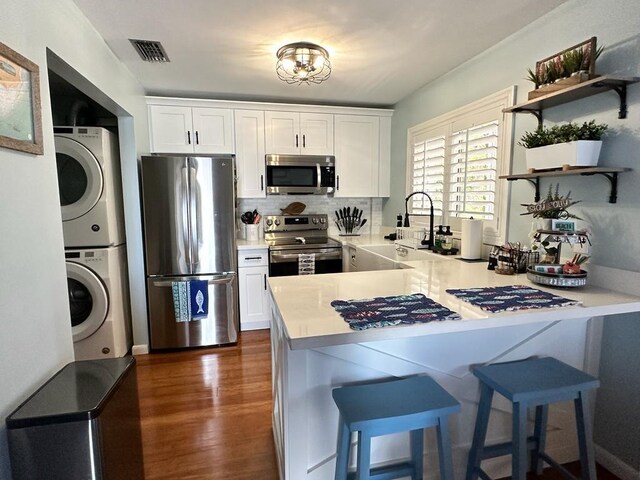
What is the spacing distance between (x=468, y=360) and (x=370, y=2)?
188 cm

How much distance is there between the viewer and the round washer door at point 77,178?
2.61m

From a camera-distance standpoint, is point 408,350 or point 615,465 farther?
point 615,465

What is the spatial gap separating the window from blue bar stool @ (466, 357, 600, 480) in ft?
3.56

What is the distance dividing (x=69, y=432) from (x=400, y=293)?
1314 millimetres

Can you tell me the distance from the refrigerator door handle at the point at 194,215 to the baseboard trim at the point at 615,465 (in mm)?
3000

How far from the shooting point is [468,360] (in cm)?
152

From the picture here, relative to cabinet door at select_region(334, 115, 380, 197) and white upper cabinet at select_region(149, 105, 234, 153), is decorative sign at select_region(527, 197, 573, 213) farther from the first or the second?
white upper cabinet at select_region(149, 105, 234, 153)

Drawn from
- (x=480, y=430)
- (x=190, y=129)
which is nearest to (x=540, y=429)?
(x=480, y=430)

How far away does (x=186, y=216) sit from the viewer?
3.01 meters

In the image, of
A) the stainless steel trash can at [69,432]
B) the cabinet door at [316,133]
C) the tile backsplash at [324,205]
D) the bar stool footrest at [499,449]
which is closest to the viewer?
the stainless steel trash can at [69,432]

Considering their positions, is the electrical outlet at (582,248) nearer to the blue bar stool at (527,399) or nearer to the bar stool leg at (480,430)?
the blue bar stool at (527,399)

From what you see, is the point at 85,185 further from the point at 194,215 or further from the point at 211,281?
the point at 211,281

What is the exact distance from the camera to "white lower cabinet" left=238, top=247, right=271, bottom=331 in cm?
339

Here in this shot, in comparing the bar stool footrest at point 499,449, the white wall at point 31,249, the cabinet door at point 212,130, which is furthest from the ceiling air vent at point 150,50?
the bar stool footrest at point 499,449
